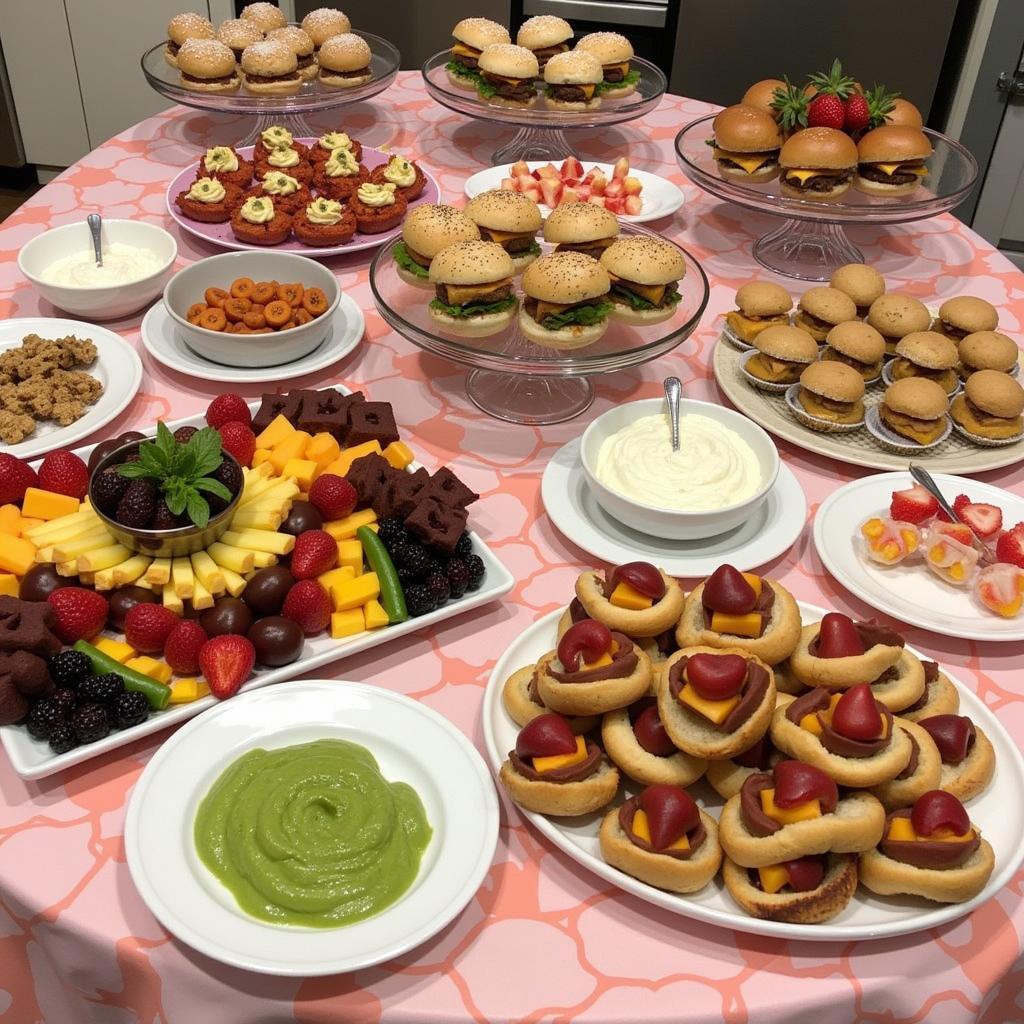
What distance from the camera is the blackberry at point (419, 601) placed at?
1.57 m

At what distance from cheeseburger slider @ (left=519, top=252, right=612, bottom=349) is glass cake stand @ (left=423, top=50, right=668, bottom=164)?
1.07 metres

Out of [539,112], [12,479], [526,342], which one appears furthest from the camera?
[539,112]

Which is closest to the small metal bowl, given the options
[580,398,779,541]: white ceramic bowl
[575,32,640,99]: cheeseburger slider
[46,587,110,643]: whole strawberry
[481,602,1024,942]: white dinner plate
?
[46,587,110,643]: whole strawberry

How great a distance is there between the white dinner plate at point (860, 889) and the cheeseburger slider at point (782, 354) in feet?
2.78

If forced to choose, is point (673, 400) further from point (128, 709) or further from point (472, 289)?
point (128, 709)

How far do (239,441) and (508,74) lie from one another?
5.36ft

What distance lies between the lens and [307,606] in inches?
59.5

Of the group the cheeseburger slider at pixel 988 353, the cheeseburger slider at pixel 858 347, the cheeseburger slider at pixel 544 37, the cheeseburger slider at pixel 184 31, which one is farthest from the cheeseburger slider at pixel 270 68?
the cheeseburger slider at pixel 988 353

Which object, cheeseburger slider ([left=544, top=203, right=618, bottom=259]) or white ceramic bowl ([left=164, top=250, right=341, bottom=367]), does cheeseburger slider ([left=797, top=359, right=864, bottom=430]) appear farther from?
white ceramic bowl ([left=164, top=250, right=341, bottom=367])

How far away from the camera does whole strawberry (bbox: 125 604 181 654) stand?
57.7 inches

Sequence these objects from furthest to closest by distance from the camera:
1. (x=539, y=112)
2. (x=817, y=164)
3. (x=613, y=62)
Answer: (x=613, y=62) → (x=539, y=112) → (x=817, y=164)

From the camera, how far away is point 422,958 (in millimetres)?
1184

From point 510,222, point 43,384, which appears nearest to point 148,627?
point 43,384

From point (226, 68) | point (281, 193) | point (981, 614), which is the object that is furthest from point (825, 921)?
point (226, 68)
